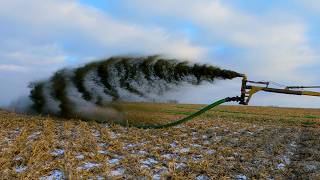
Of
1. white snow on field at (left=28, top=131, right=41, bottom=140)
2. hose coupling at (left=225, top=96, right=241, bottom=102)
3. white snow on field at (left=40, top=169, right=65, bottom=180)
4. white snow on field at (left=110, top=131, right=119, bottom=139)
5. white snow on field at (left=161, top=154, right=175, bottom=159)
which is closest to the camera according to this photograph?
white snow on field at (left=40, top=169, right=65, bottom=180)

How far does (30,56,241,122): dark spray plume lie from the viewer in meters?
16.2

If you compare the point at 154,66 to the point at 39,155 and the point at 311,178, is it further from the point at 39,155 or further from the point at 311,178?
the point at 311,178

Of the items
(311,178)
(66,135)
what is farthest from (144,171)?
(66,135)

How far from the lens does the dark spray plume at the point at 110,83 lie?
1623cm

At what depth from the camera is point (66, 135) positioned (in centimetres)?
1311

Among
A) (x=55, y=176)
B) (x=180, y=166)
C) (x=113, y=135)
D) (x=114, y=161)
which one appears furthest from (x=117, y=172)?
(x=113, y=135)

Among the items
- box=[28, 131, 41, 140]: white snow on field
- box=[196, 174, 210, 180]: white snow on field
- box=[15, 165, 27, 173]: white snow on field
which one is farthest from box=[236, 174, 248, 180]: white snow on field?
box=[28, 131, 41, 140]: white snow on field

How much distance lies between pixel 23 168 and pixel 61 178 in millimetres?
1051

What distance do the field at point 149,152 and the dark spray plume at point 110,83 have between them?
1.40 m

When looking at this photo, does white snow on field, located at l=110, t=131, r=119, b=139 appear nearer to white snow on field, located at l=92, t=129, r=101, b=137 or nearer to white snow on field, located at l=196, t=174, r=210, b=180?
white snow on field, located at l=92, t=129, r=101, b=137

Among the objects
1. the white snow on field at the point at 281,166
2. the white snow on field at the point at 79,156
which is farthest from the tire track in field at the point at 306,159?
the white snow on field at the point at 79,156

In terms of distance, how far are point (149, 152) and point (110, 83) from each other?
20.4 feet

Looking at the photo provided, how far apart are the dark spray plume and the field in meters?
1.40

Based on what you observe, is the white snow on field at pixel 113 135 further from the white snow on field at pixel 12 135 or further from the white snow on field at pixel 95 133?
the white snow on field at pixel 12 135
